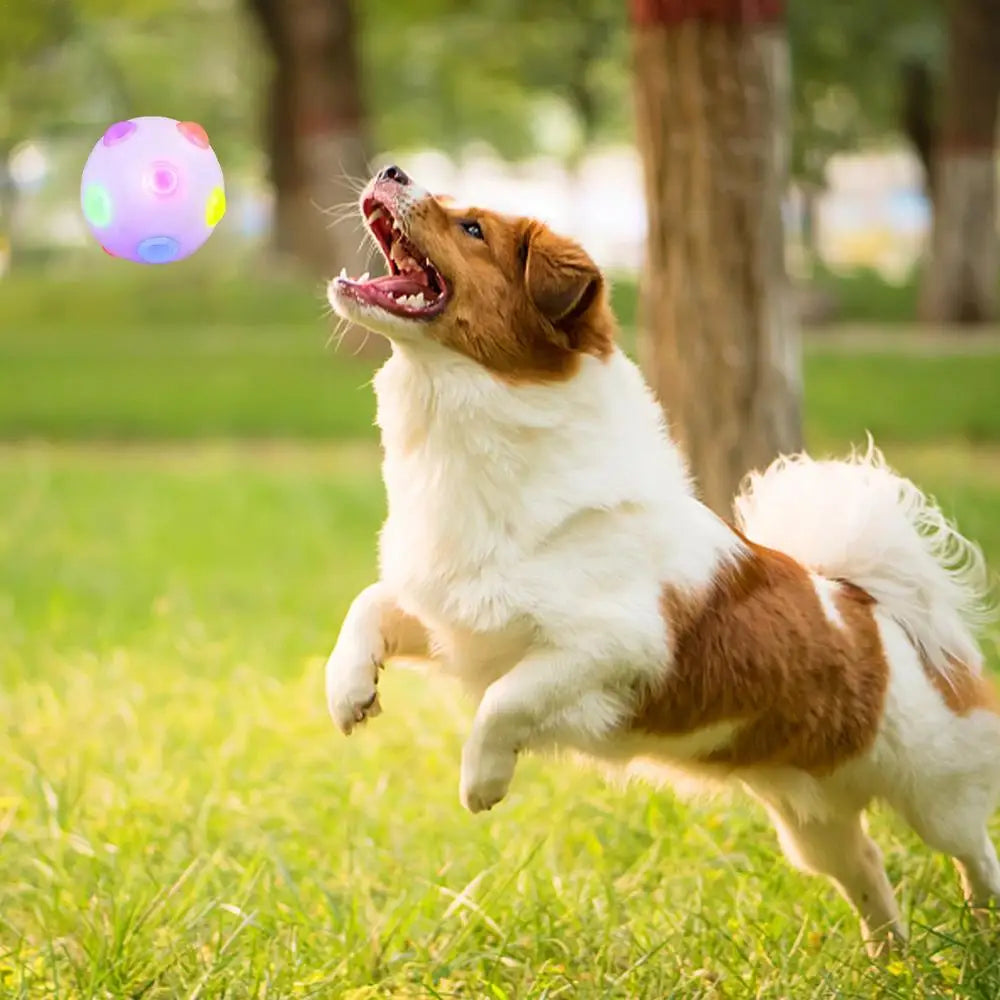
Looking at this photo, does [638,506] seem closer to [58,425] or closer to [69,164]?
[58,425]

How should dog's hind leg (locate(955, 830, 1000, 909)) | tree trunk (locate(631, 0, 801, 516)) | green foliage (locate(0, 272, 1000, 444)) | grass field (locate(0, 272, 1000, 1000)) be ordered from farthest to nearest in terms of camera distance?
green foliage (locate(0, 272, 1000, 444)) → tree trunk (locate(631, 0, 801, 516)) → dog's hind leg (locate(955, 830, 1000, 909)) → grass field (locate(0, 272, 1000, 1000))

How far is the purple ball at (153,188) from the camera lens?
4492mm

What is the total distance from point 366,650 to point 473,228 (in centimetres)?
103

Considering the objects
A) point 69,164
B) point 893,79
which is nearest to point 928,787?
point 893,79

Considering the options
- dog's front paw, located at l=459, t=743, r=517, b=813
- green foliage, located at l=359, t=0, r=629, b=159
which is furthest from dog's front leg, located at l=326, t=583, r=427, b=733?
green foliage, located at l=359, t=0, r=629, b=159

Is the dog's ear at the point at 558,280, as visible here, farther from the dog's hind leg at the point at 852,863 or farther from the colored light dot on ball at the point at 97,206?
the dog's hind leg at the point at 852,863

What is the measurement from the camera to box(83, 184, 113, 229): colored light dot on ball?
14.9 ft

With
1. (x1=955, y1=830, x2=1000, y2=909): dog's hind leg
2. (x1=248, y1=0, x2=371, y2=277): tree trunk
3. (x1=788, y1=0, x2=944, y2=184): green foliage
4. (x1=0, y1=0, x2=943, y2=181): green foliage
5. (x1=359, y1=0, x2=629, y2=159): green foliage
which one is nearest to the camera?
(x1=955, y1=830, x2=1000, y2=909): dog's hind leg

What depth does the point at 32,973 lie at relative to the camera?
13.5 feet

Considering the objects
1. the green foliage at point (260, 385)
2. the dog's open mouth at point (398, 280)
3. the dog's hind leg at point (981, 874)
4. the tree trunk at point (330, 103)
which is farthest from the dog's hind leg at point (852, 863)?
the tree trunk at point (330, 103)

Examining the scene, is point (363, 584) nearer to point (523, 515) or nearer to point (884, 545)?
point (884, 545)

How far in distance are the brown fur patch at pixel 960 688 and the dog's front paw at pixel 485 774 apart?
3.89 ft

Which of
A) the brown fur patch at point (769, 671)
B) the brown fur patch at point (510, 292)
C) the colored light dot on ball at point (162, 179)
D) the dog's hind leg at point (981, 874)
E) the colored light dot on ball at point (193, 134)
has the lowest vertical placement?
the dog's hind leg at point (981, 874)

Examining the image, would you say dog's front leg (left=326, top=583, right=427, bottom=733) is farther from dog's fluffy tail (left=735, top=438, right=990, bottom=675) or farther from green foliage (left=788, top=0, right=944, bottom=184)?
green foliage (left=788, top=0, right=944, bottom=184)
